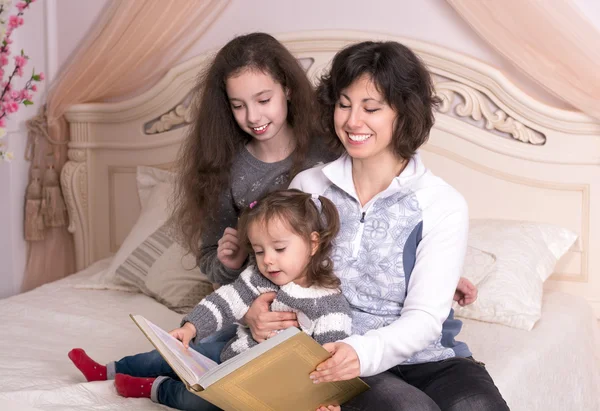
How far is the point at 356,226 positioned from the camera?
1.81 metres

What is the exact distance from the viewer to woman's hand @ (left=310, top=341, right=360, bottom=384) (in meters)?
1.47

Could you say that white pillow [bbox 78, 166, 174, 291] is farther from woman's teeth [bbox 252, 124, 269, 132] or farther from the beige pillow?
woman's teeth [bbox 252, 124, 269, 132]

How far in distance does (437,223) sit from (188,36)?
1.88 metres

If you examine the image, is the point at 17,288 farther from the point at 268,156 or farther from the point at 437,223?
the point at 437,223

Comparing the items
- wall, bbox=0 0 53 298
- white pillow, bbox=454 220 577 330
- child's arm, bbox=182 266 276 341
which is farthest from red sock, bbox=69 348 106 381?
wall, bbox=0 0 53 298

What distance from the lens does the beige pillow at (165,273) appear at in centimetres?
269

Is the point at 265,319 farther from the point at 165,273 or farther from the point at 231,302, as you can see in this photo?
the point at 165,273

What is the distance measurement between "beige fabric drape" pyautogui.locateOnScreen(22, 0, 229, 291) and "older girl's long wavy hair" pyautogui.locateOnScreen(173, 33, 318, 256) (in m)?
1.06

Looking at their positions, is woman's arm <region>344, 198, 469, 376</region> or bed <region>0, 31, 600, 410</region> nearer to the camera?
woman's arm <region>344, 198, 469, 376</region>

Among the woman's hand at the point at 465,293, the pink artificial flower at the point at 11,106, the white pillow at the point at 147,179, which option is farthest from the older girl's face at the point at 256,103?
the white pillow at the point at 147,179

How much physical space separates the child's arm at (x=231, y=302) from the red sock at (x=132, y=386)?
21cm

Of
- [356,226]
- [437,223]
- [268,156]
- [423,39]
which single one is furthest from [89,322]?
[423,39]

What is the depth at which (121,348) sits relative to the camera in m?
2.34

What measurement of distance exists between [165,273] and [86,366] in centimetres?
77
